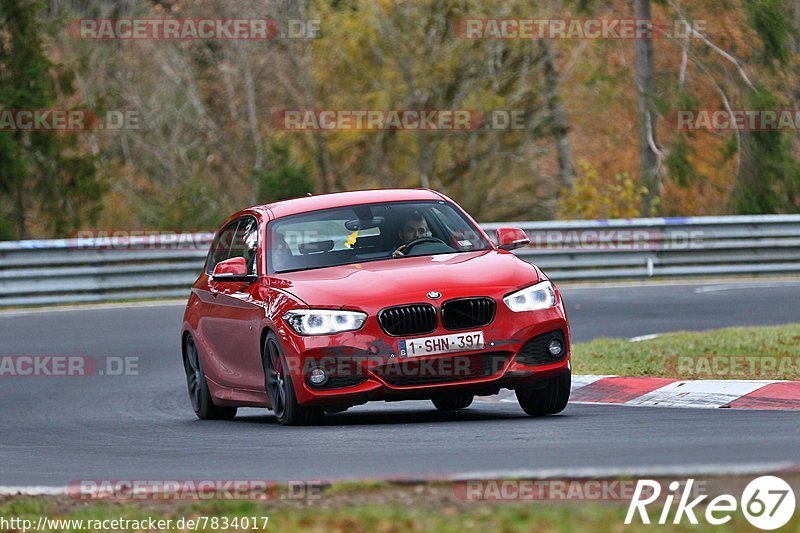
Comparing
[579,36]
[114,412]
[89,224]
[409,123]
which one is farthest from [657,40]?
[114,412]

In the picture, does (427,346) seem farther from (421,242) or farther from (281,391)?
(421,242)

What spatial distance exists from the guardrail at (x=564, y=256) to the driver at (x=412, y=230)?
13.3m

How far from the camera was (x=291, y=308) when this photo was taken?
33.5 feet

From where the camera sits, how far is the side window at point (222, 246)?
12.6 m

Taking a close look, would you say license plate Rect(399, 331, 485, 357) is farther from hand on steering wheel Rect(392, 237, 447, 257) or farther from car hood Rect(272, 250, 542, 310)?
hand on steering wheel Rect(392, 237, 447, 257)

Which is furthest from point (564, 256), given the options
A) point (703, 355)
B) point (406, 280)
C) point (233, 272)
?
point (406, 280)

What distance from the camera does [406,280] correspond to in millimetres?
10133

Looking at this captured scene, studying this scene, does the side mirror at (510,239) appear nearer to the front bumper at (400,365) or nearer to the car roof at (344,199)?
the car roof at (344,199)

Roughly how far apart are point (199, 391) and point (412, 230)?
2.39 m

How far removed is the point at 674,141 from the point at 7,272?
17.6 m

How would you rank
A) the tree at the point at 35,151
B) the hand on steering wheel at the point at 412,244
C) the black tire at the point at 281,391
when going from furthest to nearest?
the tree at the point at 35,151 < the hand on steering wheel at the point at 412,244 < the black tire at the point at 281,391

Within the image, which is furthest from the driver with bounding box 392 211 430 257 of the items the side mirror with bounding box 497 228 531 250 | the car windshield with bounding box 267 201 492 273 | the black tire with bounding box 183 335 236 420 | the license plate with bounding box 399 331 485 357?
the black tire with bounding box 183 335 236 420

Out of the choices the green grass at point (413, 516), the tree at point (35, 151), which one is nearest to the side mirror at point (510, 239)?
the green grass at point (413, 516)

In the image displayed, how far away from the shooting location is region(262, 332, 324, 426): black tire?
1028cm
